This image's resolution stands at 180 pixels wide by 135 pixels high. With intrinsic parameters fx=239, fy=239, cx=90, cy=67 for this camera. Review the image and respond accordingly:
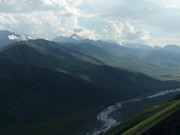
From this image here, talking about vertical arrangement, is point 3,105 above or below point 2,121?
above

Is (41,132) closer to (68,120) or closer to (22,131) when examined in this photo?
(22,131)

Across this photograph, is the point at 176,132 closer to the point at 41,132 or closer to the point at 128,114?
the point at 41,132

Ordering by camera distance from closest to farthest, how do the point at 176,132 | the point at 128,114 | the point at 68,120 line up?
1. the point at 176,132
2. the point at 68,120
3. the point at 128,114

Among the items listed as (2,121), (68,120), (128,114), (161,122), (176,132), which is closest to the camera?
(176,132)

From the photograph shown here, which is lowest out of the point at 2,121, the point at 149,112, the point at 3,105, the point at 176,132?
the point at 176,132

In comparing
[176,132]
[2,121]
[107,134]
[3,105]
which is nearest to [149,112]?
[107,134]

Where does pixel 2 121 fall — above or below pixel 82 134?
above

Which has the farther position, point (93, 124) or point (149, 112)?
point (93, 124)

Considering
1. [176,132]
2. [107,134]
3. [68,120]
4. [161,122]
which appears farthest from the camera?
[68,120]

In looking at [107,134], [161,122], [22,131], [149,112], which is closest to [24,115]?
[22,131]
